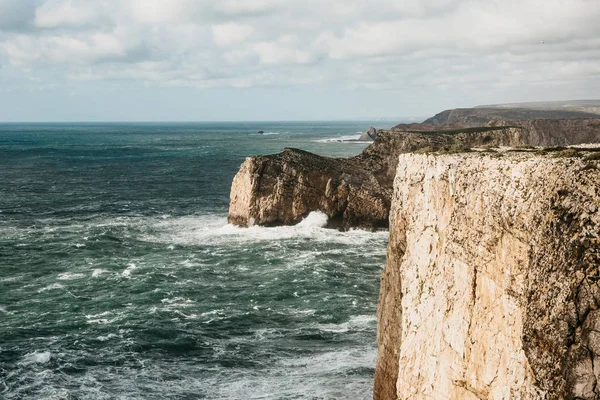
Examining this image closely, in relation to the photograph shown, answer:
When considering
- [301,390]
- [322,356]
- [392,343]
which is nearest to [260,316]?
[322,356]

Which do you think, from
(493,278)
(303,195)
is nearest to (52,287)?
(303,195)

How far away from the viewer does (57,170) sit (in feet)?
453

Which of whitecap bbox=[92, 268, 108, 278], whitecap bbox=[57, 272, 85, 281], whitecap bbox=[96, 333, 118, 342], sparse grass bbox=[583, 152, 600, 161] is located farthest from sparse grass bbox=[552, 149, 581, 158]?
Result: whitecap bbox=[57, 272, 85, 281]

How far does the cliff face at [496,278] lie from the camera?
14562 millimetres

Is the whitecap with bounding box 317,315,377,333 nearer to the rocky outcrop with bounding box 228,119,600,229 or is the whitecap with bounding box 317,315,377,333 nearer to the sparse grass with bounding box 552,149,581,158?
the sparse grass with bounding box 552,149,581,158

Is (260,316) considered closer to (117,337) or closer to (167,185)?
(117,337)

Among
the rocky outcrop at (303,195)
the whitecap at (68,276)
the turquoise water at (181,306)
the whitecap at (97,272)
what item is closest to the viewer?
the turquoise water at (181,306)

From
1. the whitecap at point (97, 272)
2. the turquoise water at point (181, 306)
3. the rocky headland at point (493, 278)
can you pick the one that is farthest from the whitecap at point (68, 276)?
the rocky headland at point (493, 278)

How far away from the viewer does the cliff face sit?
1456cm

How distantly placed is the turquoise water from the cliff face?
34.4 feet

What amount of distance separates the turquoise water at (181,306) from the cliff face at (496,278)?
34.4 feet

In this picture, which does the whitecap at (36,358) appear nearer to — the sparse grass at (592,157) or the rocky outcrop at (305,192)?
the sparse grass at (592,157)

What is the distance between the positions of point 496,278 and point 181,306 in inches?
1197

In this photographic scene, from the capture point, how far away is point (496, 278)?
57.1 feet
